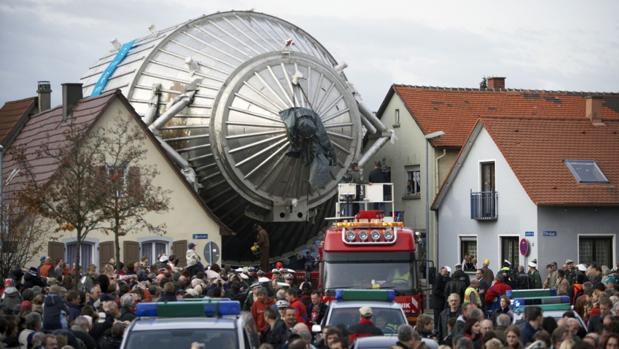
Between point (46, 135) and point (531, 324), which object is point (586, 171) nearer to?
point (46, 135)

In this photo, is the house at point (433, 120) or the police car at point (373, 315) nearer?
the police car at point (373, 315)

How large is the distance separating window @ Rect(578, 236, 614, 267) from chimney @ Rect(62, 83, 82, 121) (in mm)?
15583

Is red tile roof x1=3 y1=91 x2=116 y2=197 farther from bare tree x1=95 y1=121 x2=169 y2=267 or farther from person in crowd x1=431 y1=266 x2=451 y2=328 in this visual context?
person in crowd x1=431 y1=266 x2=451 y2=328

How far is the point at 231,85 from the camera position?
42.8 meters

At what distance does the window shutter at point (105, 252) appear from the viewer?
4006 centimetres

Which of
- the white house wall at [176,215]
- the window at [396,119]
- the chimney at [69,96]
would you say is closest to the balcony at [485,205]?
the window at [396,119]

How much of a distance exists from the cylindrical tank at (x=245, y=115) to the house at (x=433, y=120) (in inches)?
190

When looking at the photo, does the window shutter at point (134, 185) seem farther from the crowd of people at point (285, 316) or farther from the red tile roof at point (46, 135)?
the crowd of people at point (285, 316)

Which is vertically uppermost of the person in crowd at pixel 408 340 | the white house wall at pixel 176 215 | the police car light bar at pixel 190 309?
the white house wall at pixel 176 215

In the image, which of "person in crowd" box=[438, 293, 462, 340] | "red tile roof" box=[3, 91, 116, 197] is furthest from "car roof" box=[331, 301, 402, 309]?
"red tile roof" box=[3, 91, 116, 197]

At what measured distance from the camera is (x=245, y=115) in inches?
1672

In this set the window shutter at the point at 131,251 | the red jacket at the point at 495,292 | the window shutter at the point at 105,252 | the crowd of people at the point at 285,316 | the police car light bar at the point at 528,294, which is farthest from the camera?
the window shutter at the point at 131,251

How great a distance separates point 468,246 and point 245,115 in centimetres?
896

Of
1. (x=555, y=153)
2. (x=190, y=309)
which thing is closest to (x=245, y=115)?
(x=555, y=153)
